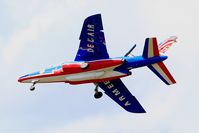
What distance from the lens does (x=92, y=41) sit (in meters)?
120

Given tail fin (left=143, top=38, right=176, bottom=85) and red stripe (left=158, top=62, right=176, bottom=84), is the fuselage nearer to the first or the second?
tail fin (left=143, top=38, right=176, bottom=85)

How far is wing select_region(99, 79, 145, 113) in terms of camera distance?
12812 centimetres

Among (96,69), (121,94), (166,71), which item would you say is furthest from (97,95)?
(166,71)

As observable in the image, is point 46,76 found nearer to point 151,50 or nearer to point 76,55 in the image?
point 76,55

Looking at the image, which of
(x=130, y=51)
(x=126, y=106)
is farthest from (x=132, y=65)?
(x=126, y=106)

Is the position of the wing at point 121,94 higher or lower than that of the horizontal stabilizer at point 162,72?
lower

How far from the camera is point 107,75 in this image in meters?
122

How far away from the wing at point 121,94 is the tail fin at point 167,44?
6.90 metres

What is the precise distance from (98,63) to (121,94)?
28.3 ft

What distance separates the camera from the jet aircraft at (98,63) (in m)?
120

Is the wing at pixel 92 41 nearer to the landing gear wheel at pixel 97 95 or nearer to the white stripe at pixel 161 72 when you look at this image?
the white stripe at pixel 161 72

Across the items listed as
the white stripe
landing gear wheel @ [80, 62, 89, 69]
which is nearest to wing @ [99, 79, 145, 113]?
landing gear wheel @ [80, 62, 89, 69]

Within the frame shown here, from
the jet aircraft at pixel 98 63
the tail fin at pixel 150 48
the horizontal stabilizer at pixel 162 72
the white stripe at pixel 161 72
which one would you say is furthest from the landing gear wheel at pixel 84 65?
the white stripe at pixel 161 72

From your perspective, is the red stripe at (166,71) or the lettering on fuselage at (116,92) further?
the lettering on fuselage at (116,92)
